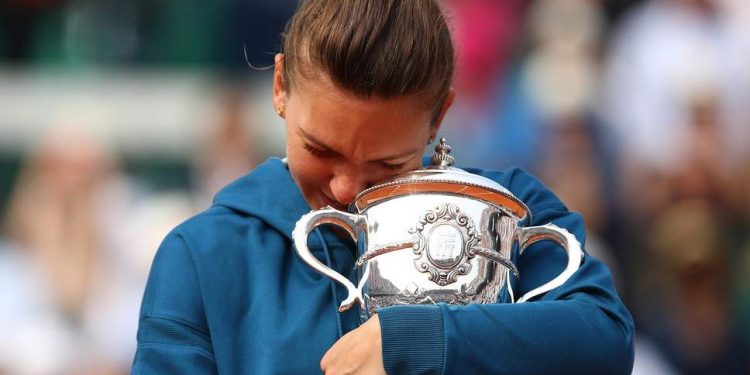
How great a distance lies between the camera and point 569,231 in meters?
1.82

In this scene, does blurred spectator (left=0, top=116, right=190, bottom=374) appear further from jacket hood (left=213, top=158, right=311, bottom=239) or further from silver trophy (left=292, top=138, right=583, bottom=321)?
silver trophy (left=292, top=138, right=583, bottom=321)

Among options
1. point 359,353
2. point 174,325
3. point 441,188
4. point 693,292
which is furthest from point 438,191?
point 693,292

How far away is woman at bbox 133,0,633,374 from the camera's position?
5.30 feet

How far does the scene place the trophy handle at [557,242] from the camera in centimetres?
167

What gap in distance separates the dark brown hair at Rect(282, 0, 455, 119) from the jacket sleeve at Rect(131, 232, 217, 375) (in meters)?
Result: 0.27

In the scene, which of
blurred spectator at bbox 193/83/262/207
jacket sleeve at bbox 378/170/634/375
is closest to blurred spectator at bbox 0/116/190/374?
blurred spectator at bbox 193/83/262/207

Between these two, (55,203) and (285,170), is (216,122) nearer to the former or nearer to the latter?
(55,203)

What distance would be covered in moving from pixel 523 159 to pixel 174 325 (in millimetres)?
3256

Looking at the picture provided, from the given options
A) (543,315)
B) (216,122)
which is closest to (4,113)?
(216,122)

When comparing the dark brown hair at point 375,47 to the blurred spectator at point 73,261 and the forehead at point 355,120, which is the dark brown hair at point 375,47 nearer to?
A: the forehead at point 355,120

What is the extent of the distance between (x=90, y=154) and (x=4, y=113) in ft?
1.41

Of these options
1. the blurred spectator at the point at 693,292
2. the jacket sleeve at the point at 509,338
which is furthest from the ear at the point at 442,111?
the blurred spectator at the point at 693,292

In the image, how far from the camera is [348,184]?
5.77 feet

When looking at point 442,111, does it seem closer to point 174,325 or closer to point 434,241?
point 434,241
